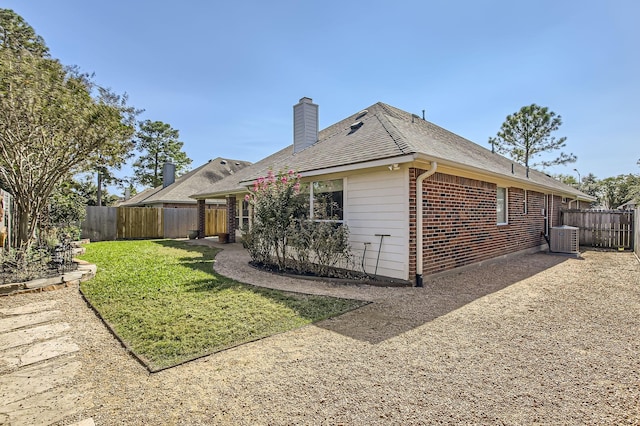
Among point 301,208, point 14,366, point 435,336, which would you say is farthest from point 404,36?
point 14,366

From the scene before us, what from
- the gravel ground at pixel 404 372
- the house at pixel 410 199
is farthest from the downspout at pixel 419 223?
the gravel ground at pixel 404 372

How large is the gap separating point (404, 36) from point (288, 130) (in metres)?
5.99

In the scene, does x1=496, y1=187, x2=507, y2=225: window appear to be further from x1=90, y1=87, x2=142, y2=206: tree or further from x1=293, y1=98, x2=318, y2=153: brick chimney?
x1=90, y1=87, x2=142, y2=206: tree

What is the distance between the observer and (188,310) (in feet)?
15.6

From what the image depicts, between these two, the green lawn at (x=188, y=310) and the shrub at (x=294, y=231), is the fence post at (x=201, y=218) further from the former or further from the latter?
the shrub at (x=294, y=231)

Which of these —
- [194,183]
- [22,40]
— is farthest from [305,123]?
[194,183]

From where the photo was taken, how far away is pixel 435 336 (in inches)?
153

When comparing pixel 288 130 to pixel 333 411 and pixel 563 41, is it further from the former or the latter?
pixel 333 411

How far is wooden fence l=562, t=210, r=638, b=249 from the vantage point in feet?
42.3

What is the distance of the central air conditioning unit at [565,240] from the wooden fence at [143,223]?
53.8 feet

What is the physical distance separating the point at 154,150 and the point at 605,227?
128ft

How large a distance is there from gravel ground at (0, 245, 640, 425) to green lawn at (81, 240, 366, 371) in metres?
0.22

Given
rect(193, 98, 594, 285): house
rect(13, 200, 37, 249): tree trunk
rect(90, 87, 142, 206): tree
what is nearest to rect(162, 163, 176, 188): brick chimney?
rect(90, 87, 142, 206): tree

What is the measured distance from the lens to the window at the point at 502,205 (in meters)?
9.51
